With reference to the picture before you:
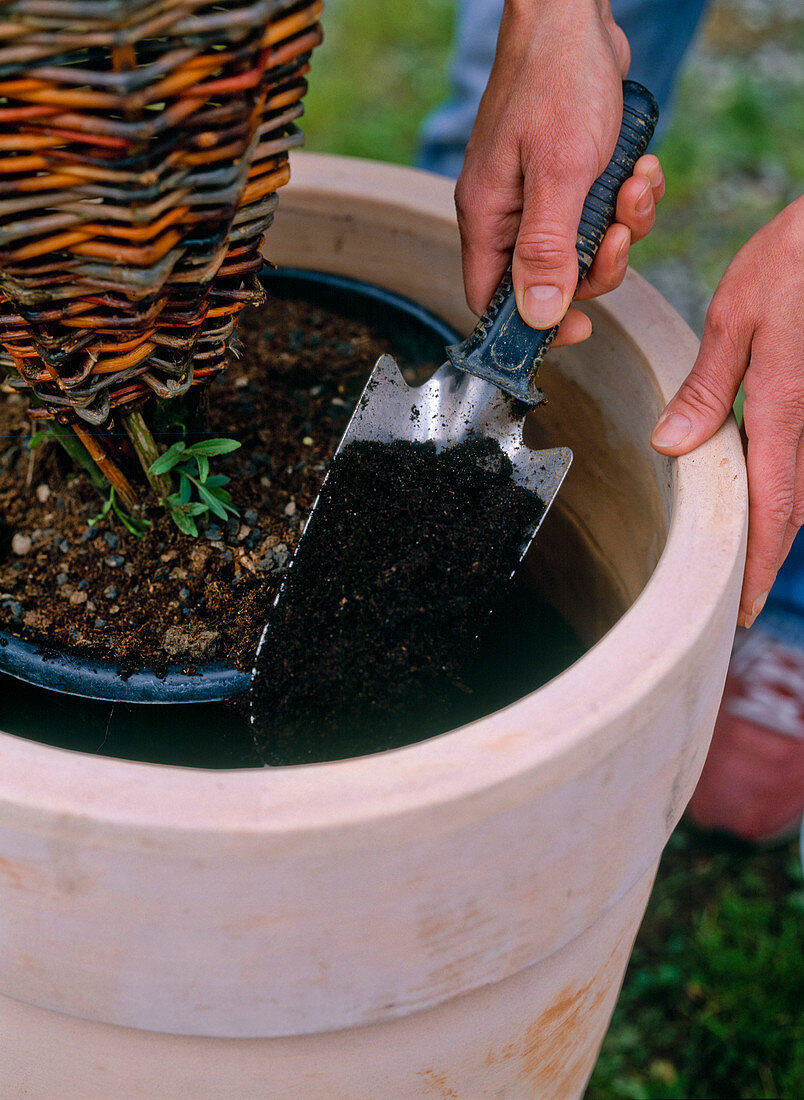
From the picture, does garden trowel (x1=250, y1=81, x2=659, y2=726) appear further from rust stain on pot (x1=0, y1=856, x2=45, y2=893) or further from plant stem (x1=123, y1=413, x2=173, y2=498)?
rust stain on pot (x1=0, y1=856, x2=45, y2=893)

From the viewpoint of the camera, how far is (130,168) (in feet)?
1.64

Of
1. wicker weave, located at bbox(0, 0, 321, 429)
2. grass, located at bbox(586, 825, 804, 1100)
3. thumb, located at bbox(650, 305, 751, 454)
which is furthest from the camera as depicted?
grass, located at bbox(586, 825, 804, 1100)

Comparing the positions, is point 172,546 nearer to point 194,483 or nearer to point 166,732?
point 194,483

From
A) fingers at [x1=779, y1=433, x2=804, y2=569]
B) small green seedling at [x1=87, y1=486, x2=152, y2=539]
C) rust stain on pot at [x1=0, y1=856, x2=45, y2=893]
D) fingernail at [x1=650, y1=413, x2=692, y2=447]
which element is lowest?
small green seedling at [x1=87, y1=486, x2=152, y2=539]

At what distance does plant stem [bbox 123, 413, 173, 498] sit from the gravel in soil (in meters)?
0.05

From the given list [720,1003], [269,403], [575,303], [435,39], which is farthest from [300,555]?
[435,39]

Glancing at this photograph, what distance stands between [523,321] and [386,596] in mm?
294

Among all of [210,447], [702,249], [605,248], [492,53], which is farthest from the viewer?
[702,249]

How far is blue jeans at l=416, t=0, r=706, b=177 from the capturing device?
1605 millimetres

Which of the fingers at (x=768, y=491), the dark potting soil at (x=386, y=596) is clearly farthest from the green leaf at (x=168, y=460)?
the fingers at (x=768, y=491)

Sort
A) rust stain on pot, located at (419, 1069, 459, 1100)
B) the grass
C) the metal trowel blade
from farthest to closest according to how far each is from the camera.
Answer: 1. the grass
2. the metal trowel blade
3. rust stain on pot, located at (419, 1069, 459, 1100)

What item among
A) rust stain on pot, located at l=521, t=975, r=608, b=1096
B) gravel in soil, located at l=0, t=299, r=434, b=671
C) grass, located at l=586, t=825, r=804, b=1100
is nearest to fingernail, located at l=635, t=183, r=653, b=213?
gravel in soil, located at l=0, t=299, r=434, b=671

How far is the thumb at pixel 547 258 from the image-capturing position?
0.82m

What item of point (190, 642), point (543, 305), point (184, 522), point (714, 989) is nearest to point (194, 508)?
point (184, 522)
